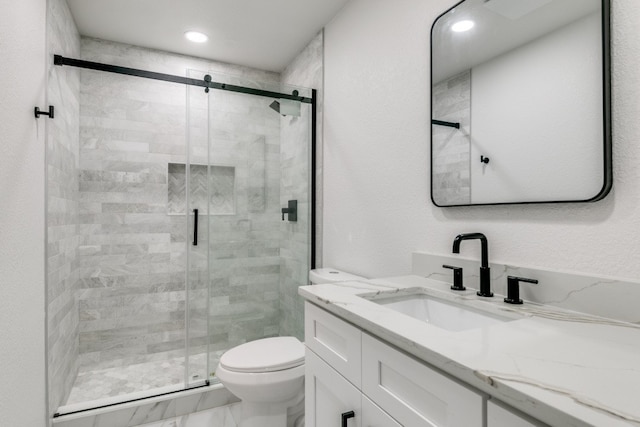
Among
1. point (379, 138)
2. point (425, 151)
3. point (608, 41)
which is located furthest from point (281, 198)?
point (608, 41)

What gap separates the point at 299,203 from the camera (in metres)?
2.37

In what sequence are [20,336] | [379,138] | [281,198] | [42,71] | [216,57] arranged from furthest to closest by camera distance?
[216,57] → [281,198] → [379,138] → [42,71] → [20,336]

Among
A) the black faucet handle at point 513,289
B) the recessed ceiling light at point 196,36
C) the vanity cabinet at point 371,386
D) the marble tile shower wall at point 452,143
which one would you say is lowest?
the vanity cabinet at point 371,386

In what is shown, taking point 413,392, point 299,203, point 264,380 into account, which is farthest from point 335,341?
point 299,203

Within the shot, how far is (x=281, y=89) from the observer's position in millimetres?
2326

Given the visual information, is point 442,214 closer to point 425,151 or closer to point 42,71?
point 425,151

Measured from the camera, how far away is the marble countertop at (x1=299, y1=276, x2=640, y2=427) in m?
0.45

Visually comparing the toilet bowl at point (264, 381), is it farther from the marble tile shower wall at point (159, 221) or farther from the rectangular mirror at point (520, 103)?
the rectangular mirror at point (520, 103)

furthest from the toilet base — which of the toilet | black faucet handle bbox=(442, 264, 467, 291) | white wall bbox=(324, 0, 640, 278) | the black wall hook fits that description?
the black wall hook

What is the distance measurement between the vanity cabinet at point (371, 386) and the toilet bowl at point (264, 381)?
1.46ft

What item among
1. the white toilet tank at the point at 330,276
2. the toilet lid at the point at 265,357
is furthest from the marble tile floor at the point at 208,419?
the white toilet tank at the point at 330,276

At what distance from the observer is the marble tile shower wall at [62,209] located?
5.75ft

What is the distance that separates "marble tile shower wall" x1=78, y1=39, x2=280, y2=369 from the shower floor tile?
0.09 m

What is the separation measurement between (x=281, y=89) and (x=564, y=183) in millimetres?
1847
